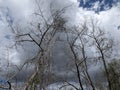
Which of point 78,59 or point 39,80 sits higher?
point 78,59

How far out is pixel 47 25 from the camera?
2327cm

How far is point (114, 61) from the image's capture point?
4772 cm

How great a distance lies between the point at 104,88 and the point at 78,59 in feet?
70.3

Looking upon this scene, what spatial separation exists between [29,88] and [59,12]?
7.40 meters

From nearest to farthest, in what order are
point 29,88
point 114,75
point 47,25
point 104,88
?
point 29,88, point 47,25, point 114,75, point 104,88

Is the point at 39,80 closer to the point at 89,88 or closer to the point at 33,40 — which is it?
the point at 33,40

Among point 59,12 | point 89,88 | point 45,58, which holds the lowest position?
point 89,88

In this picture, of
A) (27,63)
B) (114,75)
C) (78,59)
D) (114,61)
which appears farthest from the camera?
(114,61)

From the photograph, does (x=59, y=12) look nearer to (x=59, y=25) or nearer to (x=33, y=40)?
(x=59, y=25)

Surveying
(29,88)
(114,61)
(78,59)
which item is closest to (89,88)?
(78,59)

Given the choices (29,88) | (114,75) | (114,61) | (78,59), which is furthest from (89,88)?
(29,88)

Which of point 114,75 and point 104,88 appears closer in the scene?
point 114,75

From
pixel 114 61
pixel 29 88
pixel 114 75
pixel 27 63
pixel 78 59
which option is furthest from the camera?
pixel 114 61

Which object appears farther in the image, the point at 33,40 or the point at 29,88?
the point at 33,40
